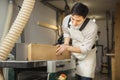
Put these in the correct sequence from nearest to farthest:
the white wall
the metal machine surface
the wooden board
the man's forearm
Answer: the metal machine surface < the wooden board < the man's forearm < the white wall

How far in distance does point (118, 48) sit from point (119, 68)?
1.70 feet

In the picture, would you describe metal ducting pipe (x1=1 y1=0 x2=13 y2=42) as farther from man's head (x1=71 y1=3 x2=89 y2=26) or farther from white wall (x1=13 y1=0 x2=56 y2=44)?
man's head (x1=71 y1=3 x2=89 y2=26)

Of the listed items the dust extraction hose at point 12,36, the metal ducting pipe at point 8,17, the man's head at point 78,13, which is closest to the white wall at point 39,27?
the metal ducting pipe at point 8,17

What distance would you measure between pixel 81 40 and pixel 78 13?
28cm

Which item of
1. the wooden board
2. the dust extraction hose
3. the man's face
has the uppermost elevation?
the man's face

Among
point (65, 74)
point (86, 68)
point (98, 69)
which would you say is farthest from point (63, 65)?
point (98, 69)

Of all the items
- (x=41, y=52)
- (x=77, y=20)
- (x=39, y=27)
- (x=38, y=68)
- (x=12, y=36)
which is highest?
(x=39, y=27)

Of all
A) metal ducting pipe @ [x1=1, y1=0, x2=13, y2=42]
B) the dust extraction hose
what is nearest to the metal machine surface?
the dust extraction hose

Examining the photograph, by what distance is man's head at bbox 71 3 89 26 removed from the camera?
6.35 ft

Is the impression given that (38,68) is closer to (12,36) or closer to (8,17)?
(12,36)

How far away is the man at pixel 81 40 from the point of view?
1944 mm

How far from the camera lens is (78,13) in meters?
1.94

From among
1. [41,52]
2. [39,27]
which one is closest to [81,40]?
[41,52]

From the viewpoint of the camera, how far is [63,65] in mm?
1670
